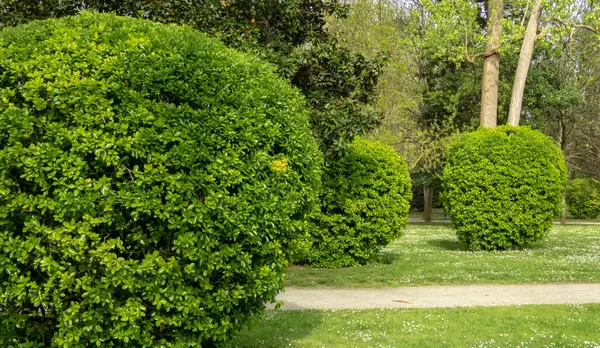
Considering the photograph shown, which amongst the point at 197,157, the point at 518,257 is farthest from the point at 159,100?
the point at 518,257

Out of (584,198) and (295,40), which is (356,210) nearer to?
(295,40)

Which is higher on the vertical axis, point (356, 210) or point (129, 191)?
point (129, 191)

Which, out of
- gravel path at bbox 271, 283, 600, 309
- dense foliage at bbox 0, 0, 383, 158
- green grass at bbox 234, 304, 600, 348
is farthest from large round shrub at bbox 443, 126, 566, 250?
green grass at bbox 234, 304, 600, 348

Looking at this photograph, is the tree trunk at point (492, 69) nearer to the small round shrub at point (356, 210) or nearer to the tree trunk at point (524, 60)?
the tree trunk at point (524, 60)

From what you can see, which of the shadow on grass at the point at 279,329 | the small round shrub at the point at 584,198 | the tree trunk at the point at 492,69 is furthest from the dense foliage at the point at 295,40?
the small round shrub at the point at 584,198

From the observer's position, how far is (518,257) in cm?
1401

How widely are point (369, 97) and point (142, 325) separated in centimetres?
700

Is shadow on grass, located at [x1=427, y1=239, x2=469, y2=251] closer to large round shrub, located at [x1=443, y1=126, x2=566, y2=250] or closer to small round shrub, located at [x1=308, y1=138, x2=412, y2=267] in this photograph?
large round shrub, located at [x1=443, y1=126, x2=566, y2=250]

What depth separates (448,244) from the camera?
1855 centimetres

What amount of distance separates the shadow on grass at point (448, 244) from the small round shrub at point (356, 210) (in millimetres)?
4942

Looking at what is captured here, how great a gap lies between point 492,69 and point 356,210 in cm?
1181

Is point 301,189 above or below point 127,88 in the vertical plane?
below

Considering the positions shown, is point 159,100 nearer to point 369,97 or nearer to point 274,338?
point 274,338

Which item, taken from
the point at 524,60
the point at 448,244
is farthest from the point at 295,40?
the point at 524,60
